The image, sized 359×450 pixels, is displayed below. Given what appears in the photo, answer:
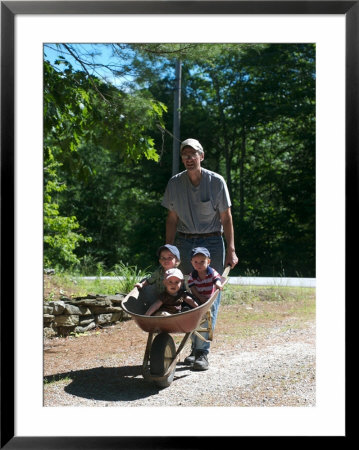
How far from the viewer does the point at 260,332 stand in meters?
5.65

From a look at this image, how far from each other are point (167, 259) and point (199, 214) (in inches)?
21.5

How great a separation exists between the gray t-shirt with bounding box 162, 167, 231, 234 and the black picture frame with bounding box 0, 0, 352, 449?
3.84 feet

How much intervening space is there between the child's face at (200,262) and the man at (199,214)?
0.80 ft

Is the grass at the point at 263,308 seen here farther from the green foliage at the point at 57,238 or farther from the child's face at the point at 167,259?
the green foliage at the point at 57,238

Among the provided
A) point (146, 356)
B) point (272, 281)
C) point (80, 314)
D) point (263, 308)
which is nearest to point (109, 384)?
point (146, 356)

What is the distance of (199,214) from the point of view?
4.09m

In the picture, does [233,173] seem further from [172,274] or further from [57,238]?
[172,274]

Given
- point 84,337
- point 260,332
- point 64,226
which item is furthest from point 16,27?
point 64,226

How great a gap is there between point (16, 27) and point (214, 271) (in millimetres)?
1931

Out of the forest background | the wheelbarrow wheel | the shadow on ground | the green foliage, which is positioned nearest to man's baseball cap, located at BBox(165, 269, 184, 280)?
the wheelbarrow wheel

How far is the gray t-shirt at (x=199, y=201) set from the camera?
13.2 feet

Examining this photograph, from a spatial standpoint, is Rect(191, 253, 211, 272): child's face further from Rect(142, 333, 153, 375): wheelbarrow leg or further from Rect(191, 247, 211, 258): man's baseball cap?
Rect(142, 333, 153, 375): wheelbarrow leg

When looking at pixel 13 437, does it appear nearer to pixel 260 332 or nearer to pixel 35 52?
pixel 35 52

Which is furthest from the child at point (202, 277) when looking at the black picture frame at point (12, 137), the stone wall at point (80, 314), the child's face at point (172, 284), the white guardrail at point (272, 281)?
the white guardrail at point (272, 281)
